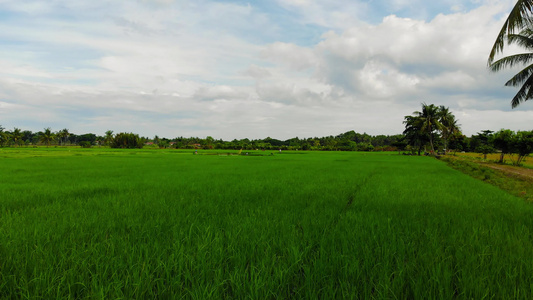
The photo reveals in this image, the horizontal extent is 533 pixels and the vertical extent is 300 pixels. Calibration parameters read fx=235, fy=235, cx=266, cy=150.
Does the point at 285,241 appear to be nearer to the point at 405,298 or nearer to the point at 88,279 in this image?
the point at 405,298

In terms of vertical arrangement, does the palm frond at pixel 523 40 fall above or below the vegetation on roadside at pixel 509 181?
above

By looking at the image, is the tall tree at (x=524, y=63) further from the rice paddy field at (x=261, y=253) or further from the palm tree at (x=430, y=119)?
the palm tree at (x=430, y=119)

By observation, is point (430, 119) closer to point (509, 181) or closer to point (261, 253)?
point (509, 181)

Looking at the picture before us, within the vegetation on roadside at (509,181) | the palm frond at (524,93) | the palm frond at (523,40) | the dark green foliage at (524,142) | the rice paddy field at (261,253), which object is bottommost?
the vegetation on roadside at (509,181)

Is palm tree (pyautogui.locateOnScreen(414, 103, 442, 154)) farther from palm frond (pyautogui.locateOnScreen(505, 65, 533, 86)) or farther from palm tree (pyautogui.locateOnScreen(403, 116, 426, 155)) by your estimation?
palm frond (pyautogui.locateOnScreen(505, 65, 533, 86))

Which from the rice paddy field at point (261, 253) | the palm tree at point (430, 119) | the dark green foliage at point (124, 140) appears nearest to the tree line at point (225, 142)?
the dark green foliage at point (124, 140)

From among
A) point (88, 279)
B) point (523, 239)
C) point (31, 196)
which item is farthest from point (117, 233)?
point (523, 239)

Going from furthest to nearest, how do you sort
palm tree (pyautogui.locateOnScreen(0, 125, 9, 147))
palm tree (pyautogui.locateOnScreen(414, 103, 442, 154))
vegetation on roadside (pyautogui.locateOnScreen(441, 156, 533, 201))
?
palm tree (pyautogui.locateOnScreen(0, 125, 9, 147)) < palm tree (pyautogui.locateOnScreen(414, 103, 442, 154)) < vegetation on roadside (pyautogui.locateOnScreen(441, 156, 533, 201))

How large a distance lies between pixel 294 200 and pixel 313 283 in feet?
10.6

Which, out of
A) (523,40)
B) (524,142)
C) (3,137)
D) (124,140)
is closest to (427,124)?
(524,142)

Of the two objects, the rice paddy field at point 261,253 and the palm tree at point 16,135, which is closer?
the rice paddy field at point 261,253

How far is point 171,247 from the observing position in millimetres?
2355

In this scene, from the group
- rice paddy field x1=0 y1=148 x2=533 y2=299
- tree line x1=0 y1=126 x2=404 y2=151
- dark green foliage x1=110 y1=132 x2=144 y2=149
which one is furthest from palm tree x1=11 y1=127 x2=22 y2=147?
rice paddy field x1=0 y1=148 x2=533 y2=299

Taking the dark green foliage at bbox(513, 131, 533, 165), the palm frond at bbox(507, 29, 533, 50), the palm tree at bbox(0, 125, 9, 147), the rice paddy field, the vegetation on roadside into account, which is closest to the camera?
the rice paddy field
